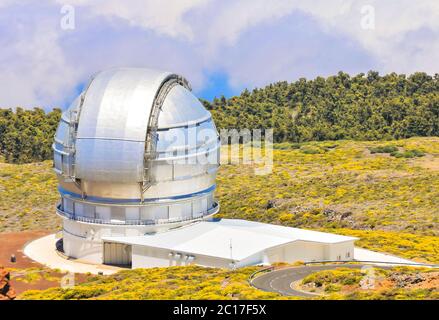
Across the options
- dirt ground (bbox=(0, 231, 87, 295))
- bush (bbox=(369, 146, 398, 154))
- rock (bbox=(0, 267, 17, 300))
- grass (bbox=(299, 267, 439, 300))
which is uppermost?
bush (bbox=(369, 146, 398, 154))

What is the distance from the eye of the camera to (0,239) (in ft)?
217

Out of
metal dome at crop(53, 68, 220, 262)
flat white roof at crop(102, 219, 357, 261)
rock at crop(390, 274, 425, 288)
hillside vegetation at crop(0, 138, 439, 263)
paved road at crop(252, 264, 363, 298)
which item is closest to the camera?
rock at crop(390, 274, 425, 288)

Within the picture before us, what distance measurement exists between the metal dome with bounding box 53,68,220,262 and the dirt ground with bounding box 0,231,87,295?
140 inches

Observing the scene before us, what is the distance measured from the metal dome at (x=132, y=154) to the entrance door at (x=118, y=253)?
3.15 feet

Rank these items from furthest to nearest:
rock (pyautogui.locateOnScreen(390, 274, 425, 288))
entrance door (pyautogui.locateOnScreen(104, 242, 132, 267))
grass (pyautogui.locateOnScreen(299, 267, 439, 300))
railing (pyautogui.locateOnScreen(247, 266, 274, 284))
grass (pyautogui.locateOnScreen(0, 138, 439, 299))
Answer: entrance door (pyautogui.locateOnScreen(104, 242, 132, 267)) → railing (pyautogui.locateOnScreen(247, 266, 274, 284)) → grass (pyautogui.locateOnScreen(0, 138, 439, 299)) → rock (pyautogui.locateOnScreen(390, 274, 425, 288)) → grass (pyautogui.locateOnScreen(299, 267, 439, 300))

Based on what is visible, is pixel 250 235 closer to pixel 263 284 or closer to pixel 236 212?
pixel 263 284

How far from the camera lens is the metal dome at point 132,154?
55.0 metres

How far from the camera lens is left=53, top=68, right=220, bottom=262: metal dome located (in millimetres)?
55031

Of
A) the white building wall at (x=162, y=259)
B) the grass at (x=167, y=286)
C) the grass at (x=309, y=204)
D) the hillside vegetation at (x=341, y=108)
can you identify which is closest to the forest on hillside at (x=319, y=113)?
the hillside vegetation at (x=341, y=108)

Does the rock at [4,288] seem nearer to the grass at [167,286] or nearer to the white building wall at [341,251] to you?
the grass at [167,286]

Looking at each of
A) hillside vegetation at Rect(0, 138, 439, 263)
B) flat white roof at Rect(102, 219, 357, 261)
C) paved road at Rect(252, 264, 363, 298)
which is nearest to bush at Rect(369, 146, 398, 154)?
hillside vegetation at Rect(0, 138, 439, 263)

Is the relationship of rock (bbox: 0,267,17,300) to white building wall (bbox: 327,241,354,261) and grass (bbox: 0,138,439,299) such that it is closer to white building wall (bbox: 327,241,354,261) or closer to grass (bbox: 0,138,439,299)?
grass (bbox: 0,138,439,299)

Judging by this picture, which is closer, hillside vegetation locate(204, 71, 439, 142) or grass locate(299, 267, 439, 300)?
grass locate(299, 267, 439, 300)

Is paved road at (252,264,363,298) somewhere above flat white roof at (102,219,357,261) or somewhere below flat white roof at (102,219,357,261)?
below
